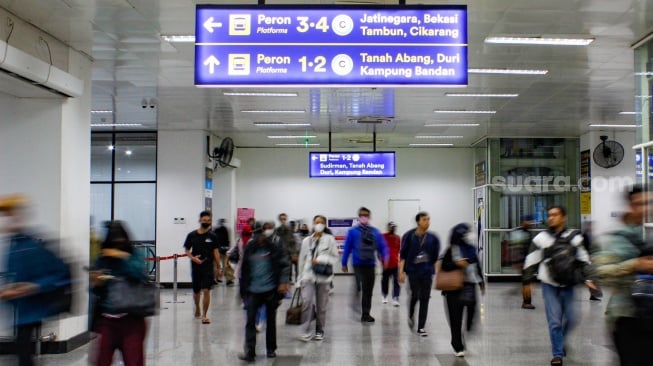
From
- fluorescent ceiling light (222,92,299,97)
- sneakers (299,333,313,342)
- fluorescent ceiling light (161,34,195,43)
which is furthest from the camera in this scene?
fluorescent ceiling light (222,92,299,97)

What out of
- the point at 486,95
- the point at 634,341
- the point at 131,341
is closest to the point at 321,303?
the point at 131,341

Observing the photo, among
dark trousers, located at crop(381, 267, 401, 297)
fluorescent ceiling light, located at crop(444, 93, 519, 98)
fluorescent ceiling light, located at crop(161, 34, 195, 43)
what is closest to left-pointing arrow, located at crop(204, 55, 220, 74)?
fluorescent ceiling light, located at crop(161, 34, 195, 43)

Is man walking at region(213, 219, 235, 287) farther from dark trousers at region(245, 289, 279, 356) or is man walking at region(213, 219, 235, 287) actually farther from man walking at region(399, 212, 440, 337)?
dark trousers at region(245, 289, 279, 356)

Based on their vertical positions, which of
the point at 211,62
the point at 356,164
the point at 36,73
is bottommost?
the point at 356,164

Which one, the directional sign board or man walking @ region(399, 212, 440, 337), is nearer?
the directional sign board

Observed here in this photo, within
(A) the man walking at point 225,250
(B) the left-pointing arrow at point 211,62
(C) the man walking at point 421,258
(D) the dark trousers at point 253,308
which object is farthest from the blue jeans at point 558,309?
(A) the man walking at point 225,250

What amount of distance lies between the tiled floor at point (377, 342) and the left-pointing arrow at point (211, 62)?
3471mm

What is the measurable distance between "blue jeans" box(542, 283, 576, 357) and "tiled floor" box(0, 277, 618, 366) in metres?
0.44

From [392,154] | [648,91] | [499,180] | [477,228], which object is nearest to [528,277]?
[648,91]

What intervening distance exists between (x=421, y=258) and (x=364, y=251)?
1.23 meters

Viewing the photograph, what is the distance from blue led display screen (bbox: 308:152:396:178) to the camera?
49.4ft

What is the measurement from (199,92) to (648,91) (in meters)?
7.17

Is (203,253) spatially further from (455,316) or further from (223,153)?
(223,153)

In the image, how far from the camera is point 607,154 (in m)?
16.4
